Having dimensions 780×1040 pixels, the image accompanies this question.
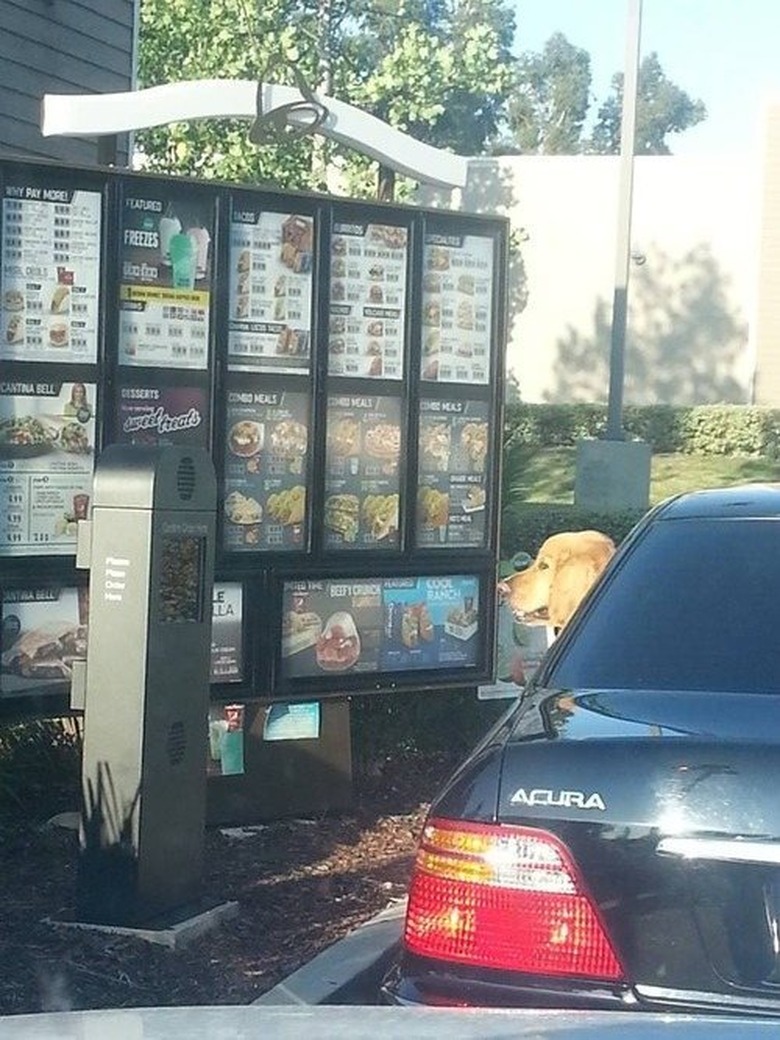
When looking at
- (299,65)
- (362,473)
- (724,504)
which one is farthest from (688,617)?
(299,65)

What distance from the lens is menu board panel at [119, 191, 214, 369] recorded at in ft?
21.7

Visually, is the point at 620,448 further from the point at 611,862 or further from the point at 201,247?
the point at 611,862

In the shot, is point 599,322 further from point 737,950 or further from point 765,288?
point 737,950

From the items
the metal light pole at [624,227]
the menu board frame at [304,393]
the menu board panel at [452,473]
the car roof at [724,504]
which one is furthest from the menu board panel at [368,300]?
the metal light pole at [624,227]

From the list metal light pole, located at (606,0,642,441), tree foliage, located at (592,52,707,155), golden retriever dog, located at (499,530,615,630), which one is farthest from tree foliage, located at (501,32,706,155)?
golden retriever dog, located at (499,530,615,630)

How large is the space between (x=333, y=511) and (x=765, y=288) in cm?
2484

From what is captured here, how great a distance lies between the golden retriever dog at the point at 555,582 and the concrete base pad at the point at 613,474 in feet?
26.8

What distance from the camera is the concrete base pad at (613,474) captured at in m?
16.6

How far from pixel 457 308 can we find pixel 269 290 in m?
1.02

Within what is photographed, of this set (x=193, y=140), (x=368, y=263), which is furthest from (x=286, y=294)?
(x=193, y=140)

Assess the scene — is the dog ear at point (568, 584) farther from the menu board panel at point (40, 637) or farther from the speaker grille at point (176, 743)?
the speaker grille at point (176, 743)

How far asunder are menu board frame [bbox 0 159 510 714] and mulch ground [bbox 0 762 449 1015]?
0.58 metres

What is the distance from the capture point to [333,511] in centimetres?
732

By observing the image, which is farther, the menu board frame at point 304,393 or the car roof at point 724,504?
the menu board frame at point 304,393
